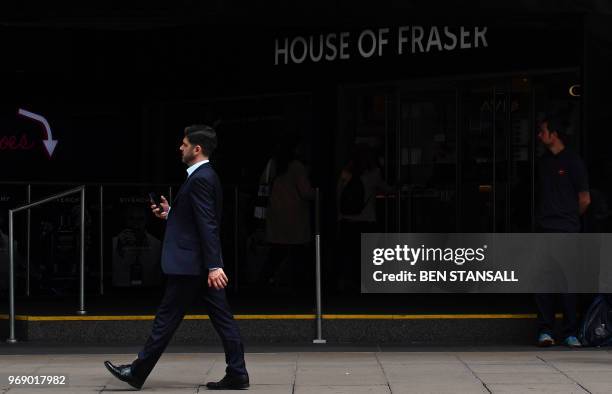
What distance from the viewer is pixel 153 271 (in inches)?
535

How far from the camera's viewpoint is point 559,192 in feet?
32.9

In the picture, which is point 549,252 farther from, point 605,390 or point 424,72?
point 424,72

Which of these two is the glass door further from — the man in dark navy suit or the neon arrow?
the man in dark navy suit

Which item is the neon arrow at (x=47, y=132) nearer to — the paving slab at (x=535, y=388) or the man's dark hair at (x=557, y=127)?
the man's dark hair at (x=557, y=127)

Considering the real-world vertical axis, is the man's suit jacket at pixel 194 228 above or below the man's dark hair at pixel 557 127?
below

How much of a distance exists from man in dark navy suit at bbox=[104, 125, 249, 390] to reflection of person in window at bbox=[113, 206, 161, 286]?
18.7 ft

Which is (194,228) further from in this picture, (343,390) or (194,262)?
(343,390)

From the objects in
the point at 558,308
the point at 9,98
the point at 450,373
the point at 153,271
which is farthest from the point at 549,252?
the point at 9,98

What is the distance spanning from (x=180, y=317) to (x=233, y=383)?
53 centimetres

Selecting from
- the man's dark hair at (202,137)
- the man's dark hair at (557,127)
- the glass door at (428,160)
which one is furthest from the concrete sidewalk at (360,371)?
the glass door at (428,160)

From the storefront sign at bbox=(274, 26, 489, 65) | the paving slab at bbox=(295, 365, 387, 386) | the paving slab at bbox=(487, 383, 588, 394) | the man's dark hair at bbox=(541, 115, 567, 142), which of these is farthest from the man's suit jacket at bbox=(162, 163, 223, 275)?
the storefront sign at bbox=(274, 26, 489, 65)

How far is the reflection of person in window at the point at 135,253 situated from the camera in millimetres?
13477

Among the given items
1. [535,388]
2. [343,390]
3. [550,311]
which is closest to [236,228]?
[550,311]

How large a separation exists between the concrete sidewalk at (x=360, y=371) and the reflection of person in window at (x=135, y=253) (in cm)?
368
